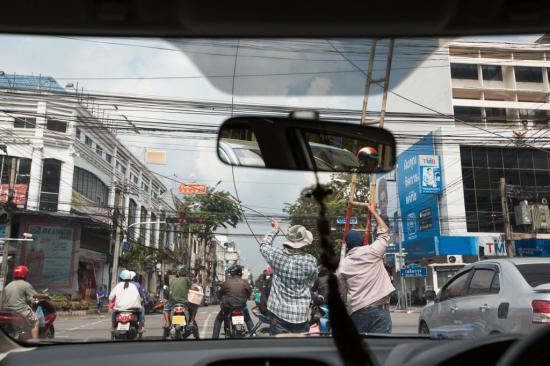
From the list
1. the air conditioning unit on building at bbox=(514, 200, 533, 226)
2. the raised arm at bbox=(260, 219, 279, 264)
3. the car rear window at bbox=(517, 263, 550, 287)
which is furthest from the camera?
the air conditioning unit on building at bbox=(514, 200, 533, 226)

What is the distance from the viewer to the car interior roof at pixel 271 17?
1452 mm

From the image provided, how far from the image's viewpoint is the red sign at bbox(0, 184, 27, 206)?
16547 millimetres

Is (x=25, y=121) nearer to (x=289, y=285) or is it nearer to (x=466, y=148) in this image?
(x=289, y=285)

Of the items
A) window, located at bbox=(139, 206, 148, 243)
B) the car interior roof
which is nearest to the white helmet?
the car interior roof

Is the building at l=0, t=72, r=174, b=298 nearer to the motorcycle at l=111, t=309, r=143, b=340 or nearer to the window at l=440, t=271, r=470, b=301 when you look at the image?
the motorcycle at l=111, t=309, r=143, b=340

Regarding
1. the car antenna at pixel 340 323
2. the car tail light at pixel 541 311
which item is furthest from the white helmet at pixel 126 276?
the car antenna at pixel 340 323

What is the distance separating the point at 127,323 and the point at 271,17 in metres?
6.04

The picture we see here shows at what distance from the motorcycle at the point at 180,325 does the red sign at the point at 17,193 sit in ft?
37.8

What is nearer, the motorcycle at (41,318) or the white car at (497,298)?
the motorcycle at (41,318)

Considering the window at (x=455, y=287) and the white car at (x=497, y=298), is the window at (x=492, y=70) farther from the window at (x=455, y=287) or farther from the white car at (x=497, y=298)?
the window at (x=455, y=287)

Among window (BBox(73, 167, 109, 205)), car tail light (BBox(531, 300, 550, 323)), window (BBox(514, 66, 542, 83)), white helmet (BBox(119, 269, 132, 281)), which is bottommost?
car tail light (BBox(531, 300, 550, 323))

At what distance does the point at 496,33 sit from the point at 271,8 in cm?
72

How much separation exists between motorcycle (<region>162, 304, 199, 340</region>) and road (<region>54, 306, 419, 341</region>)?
0.11 meters

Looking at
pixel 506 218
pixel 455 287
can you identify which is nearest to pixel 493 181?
pixel 506 218
